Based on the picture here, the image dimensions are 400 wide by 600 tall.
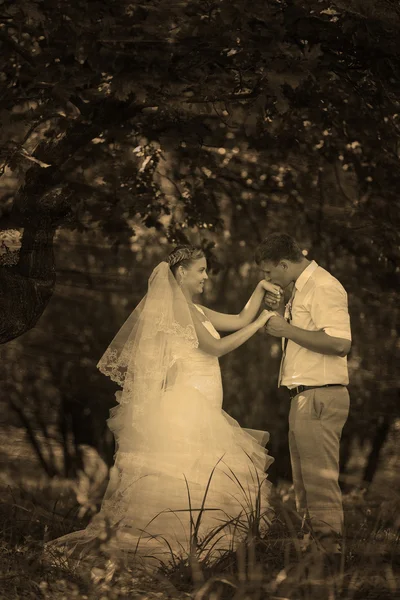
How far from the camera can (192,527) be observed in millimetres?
5047

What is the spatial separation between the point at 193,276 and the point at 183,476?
3.81 feet

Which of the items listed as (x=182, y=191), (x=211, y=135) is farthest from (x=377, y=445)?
(x=211, y=135)

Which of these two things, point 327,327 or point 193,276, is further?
point 193,276

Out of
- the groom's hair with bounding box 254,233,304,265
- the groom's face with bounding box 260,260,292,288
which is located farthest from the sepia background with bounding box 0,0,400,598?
the groom's face with bounding box 260,260,292,288

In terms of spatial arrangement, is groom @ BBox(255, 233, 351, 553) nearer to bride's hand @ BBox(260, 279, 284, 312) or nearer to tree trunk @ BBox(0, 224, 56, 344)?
bride's hand @ BBox(260, 279, 284, 312)

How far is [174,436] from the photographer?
5.39 m

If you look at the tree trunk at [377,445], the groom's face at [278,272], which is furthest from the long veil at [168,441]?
the tree trunk at [377,445]

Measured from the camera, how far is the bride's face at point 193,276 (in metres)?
5.59

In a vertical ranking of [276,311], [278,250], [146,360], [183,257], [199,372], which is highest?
[278,250]

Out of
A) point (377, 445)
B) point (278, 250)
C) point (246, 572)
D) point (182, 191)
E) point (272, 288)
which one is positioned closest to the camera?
point (246, 572)

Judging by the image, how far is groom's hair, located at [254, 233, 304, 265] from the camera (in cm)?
534

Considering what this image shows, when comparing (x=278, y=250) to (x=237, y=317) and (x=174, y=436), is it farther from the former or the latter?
(x=174, y=436)

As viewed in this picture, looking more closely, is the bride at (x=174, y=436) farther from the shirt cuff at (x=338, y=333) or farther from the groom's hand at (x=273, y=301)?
the shirt cuff at (x=338, y=333)

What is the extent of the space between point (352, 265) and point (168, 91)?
1.93 meters
